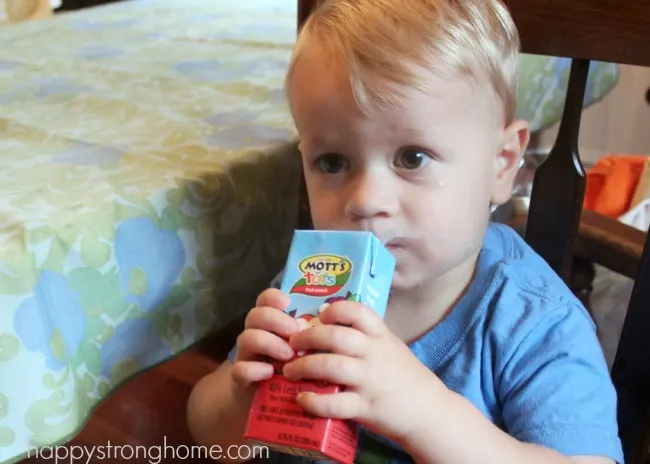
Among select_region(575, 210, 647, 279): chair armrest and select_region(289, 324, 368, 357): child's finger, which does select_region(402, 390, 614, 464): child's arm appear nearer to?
select_region(289, 324, 368, 357): child's finger

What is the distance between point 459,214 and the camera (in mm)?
642

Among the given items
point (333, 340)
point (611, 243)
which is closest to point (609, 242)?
point (611, 243)

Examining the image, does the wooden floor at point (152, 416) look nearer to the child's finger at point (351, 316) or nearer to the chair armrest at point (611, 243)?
the child's finger at point (351, 316)

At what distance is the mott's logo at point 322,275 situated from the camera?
0.53 meters

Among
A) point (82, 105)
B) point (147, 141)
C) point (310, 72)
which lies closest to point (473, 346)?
point (310, 72)

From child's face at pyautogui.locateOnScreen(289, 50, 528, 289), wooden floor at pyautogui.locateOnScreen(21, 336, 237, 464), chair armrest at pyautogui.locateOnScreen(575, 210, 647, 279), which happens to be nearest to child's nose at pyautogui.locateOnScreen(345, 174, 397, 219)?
child's face at pyautogui.locateOnScreen(289, 50, 528, 289)

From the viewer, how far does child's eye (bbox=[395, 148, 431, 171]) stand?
0.62m

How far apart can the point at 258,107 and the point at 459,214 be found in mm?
401

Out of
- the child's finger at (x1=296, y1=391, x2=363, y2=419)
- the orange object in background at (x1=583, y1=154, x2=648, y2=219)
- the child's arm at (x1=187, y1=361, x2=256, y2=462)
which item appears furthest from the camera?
the orange object in background at (x1=583, y1=154, x2=648, y2=219)

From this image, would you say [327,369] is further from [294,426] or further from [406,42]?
[406,42]

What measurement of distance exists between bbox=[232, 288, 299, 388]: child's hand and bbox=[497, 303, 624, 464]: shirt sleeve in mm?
231

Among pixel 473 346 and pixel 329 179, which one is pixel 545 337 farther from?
pixel 329 179

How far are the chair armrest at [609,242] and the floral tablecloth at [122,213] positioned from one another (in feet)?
1.40

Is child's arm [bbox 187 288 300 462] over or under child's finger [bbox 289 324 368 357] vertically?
under
